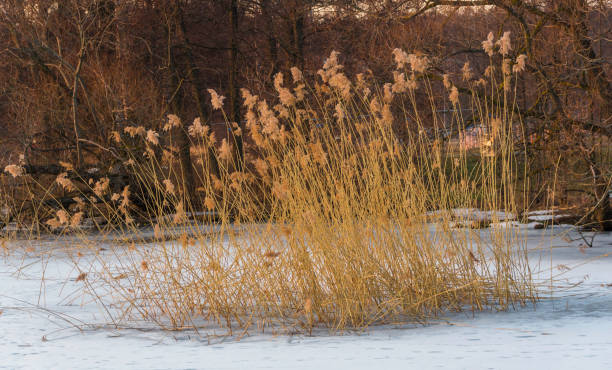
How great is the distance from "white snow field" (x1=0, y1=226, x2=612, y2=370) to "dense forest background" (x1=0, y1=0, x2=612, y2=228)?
3.42ft

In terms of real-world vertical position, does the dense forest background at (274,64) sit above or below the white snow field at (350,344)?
above

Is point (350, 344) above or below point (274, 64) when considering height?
below

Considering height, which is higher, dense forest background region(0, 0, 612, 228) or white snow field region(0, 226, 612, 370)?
dense forest background region(0, 0, 612, 228)

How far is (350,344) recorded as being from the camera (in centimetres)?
330

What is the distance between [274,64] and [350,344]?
8.25 meters

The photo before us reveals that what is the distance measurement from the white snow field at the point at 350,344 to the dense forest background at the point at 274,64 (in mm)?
1044

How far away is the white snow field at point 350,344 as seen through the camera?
3.03m

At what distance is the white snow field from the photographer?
9.95ft

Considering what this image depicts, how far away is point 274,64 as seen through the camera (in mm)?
11094

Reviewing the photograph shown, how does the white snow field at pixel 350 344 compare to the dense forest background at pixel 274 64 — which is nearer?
the white snow field at pixel 350 344

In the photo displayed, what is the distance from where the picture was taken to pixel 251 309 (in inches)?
150

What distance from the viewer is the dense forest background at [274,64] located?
21.7 feet

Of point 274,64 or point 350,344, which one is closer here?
point 350,344

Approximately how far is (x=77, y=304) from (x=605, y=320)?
316cm
